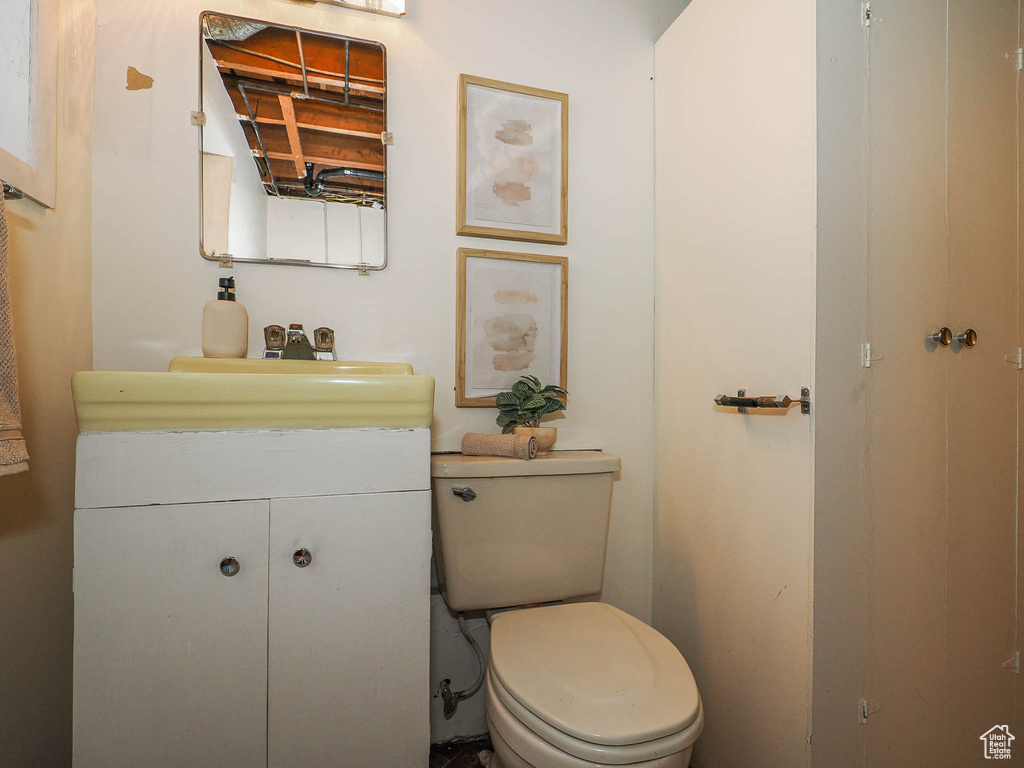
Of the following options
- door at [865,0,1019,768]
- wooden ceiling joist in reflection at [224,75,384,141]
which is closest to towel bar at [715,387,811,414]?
door at [865,0,1019,768]

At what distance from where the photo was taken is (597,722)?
29.4 inches

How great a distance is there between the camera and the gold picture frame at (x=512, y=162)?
130 cm

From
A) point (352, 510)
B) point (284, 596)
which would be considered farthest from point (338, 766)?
point (352, 510)

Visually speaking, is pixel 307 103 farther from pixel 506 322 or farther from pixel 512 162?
pixel 506 322

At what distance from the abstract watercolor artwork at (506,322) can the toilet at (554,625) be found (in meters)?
0.25

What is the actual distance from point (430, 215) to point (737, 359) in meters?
0.84

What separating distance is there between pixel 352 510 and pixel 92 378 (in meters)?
0.44

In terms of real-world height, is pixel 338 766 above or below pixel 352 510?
below

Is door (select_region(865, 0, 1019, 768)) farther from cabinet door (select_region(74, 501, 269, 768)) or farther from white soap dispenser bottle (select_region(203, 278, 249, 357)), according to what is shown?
white soap dispenser bottle (select_region(203, 278, 249, 357))

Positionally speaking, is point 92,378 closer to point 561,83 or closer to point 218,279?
point 218,279

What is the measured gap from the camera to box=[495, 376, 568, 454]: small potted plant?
1230 mm

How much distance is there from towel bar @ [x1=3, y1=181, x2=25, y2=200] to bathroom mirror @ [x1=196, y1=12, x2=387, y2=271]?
1.10 ft

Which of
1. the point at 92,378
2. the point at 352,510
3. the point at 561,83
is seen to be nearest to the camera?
the point at 92,378

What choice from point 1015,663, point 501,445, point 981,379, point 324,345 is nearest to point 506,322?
point 501,445
